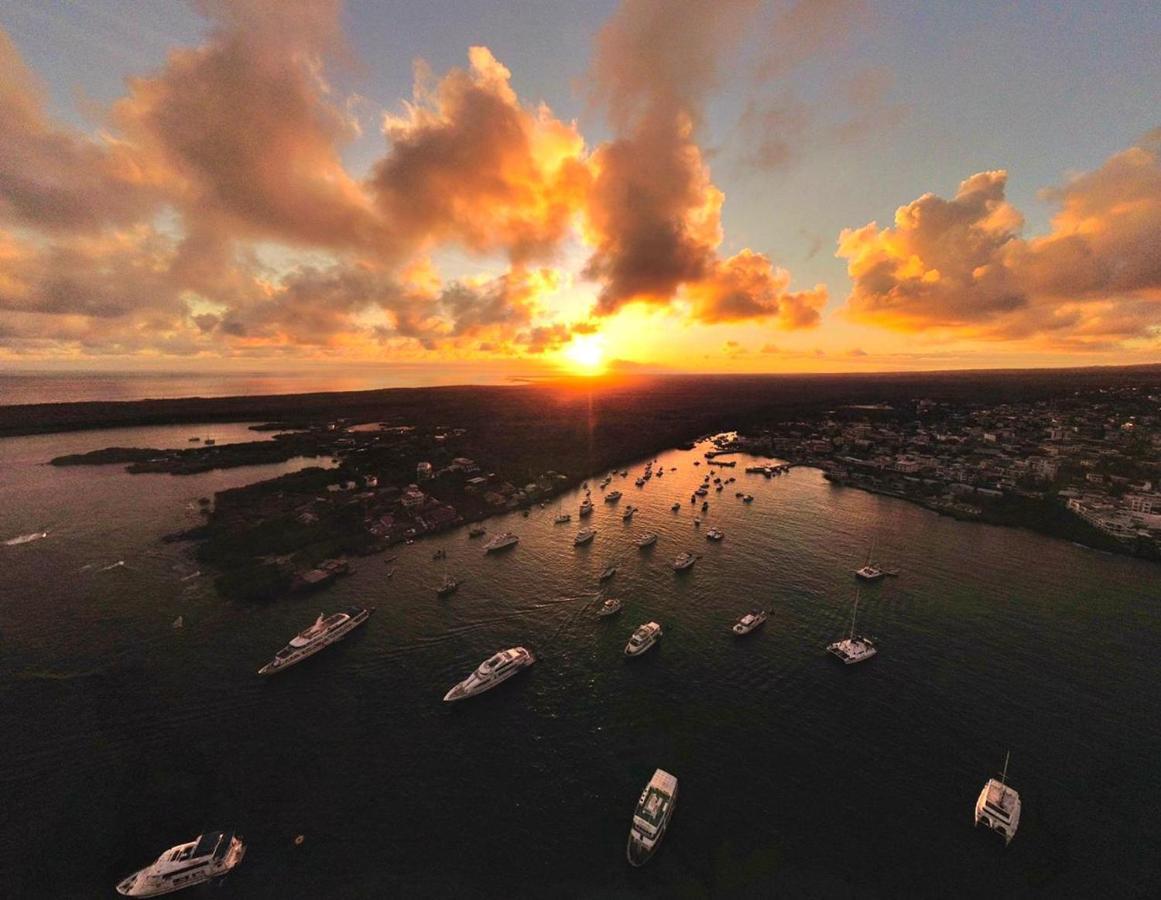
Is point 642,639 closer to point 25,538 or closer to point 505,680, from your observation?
point 505,680

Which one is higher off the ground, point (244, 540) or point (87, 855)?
point (244, 540)

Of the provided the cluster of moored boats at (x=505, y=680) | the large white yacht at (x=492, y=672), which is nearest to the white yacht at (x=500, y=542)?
the cluster of moored boats at (x=505, y=680)

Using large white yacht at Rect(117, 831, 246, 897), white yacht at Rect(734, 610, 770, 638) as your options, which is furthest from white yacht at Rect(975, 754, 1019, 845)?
large white yacht at Rect(117, 831, 246, 897)

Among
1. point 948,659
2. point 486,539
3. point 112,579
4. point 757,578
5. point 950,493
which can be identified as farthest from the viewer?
point 950,493

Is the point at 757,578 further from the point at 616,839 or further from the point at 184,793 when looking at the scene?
the point at 184,793

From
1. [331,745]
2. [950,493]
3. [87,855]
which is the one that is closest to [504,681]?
[331,745]

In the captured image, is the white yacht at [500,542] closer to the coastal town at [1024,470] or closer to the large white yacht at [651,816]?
the large white yacht at [651,816]
